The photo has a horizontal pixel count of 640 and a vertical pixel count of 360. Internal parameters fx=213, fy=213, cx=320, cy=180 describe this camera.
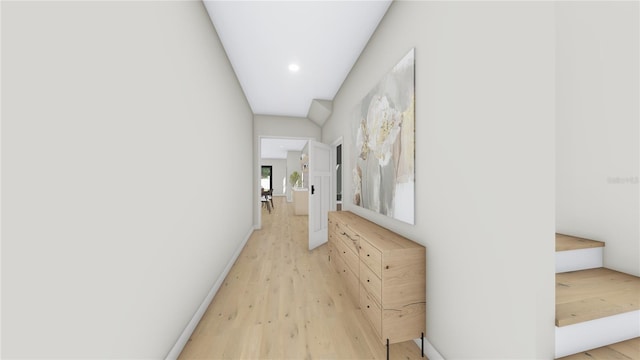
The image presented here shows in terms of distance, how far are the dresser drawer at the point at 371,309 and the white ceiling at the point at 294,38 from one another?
2.41 metres

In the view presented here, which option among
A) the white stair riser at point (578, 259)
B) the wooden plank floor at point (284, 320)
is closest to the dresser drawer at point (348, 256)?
the wooden plank floor at point (284, 320)

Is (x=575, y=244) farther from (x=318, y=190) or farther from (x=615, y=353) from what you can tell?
(x=318, y=190)

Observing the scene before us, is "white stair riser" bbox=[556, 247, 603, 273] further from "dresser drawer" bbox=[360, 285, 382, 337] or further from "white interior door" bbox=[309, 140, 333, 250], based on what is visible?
"white interior door" bbox=[309, 140, 333, 250]

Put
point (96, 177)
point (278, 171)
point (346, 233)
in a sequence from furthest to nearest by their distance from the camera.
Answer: point (278, 171) < point (346, 233) < point (96, 177)

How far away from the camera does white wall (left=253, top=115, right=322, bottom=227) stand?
4766 mm

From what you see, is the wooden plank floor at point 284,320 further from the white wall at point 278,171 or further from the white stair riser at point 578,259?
the white wall at point 278,171

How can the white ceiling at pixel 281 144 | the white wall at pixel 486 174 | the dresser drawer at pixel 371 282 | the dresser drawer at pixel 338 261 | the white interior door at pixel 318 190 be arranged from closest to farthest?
the white wall at pixel 486 174 → the dresser drawer at pixel 371 282 → the dresser drawer at pixel 338 261 → the white interior door at pixel 318 190 → the white ceiling at pixel 281 144

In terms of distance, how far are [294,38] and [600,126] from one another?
8.31 feet

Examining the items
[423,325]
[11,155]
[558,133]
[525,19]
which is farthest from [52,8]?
[558,133]

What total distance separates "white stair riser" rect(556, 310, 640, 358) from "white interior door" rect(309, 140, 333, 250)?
2.90m

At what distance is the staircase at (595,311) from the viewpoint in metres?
0.90

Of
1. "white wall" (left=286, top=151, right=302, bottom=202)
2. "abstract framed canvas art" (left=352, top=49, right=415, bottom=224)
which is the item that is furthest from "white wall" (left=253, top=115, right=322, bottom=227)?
"white wall" (left=286, top=151, right=302, bottom=202)

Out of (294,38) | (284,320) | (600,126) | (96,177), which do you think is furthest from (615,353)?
(294,38)

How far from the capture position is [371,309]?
5.12 ft
